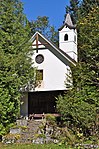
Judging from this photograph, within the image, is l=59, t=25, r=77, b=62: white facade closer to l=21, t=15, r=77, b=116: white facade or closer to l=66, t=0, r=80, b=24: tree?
l=21, t=15, r=77, b=116: white facade

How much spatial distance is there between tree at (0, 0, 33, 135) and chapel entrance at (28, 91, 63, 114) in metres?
4.06

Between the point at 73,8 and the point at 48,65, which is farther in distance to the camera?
the point at 73,8

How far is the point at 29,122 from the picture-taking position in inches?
843

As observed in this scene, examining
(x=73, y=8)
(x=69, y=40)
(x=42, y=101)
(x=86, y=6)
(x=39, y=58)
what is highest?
(x=73, y=8)

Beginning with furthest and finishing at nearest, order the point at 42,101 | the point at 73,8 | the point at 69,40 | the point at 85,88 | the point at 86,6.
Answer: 1. the point at 73,8
2. the point at 86,6
3. the point at 69,40
4. the point at 42,101
5. the point at 85,88

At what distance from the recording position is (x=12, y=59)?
65.7ft

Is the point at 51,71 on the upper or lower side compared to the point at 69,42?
lower

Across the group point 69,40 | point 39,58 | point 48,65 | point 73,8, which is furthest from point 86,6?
point 48,65

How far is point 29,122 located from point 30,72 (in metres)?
3.42

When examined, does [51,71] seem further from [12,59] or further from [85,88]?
[85,88]

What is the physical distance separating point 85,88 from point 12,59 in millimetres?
5139

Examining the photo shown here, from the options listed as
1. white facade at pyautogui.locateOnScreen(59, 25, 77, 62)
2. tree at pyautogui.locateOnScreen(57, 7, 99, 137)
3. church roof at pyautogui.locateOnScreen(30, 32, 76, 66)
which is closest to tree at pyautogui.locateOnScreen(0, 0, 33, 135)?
church roof at pyautogui.locateOnScreen(30, 32, 76, 66)

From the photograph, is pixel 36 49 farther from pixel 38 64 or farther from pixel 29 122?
pixel 29 122

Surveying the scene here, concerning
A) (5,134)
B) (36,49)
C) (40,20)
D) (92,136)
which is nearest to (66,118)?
(92,136)
